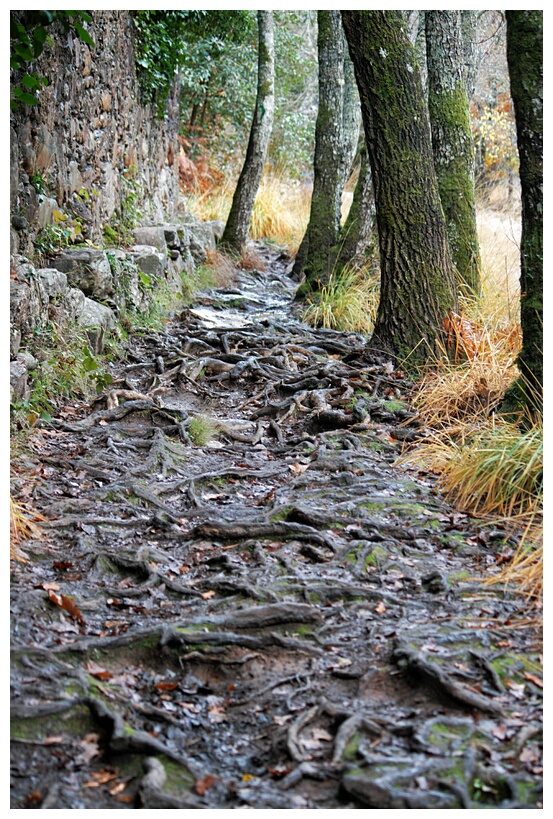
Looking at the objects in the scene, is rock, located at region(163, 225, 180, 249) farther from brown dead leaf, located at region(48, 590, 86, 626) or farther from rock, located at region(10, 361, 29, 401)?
brown dead leaf, located at region(48, 590, 86, 626)

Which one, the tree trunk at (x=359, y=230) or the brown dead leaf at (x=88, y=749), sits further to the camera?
the tree trunk at (x=359, y=230)

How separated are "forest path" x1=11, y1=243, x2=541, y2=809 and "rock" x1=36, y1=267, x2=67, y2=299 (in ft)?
3.49

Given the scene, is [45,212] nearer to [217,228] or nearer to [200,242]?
[200,242]

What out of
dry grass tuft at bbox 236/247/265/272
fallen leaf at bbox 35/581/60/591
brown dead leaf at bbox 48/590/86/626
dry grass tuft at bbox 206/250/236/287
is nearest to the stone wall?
dry grass tuft at bbox 206/250/236/287

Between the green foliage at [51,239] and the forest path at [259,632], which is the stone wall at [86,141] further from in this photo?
the forest path at [259,632]

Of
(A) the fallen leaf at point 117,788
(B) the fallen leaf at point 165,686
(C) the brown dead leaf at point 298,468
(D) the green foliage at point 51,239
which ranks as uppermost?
(D) the green foliage at point 51,239

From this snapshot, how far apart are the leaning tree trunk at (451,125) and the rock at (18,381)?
4153 millimetres

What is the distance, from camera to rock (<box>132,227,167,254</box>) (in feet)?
30.8

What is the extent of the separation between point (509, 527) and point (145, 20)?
867cm

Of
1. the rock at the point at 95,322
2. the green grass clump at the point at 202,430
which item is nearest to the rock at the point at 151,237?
the rock at the point at 95,322

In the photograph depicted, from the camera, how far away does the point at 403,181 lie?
6570mm

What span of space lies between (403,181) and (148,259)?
11.2 ft

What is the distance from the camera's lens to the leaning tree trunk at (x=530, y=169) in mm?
4469

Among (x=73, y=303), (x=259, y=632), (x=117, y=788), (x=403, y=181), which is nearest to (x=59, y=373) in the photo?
(x=73, y=303)
